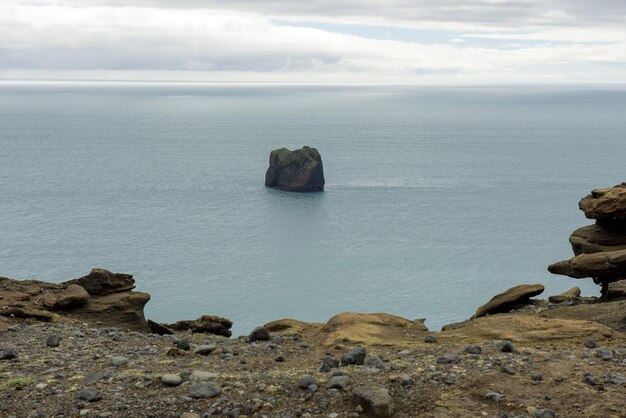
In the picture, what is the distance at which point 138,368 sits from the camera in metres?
17.9

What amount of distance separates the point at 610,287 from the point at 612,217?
5449mm

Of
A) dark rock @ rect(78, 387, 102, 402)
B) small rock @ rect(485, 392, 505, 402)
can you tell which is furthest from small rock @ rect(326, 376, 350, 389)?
dark rock @ rect(78, 387, 102, 402)

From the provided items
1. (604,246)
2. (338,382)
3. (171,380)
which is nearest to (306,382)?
(338,382)

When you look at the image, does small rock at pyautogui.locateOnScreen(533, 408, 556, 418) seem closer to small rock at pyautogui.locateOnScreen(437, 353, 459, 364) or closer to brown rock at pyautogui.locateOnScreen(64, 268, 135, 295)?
small rock at pyautogui.locateOnScreen(437, 353, 459, 364)

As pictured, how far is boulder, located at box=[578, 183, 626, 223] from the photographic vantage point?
32.2 meters

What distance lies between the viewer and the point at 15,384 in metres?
16.8

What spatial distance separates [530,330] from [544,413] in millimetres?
7872

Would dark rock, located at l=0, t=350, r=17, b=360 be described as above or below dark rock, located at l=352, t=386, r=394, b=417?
below

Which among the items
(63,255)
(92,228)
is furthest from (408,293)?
(92,228)

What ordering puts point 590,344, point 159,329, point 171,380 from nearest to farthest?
point 171,380, point 590,344, point 159,329

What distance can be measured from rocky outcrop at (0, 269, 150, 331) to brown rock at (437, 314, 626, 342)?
41.6 ft

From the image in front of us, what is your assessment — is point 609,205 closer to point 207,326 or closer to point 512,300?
point 512,300

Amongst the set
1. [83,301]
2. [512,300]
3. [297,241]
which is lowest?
[297,241]

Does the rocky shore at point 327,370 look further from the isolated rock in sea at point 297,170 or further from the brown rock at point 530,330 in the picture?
the isolated rock in sea at point 297,170
